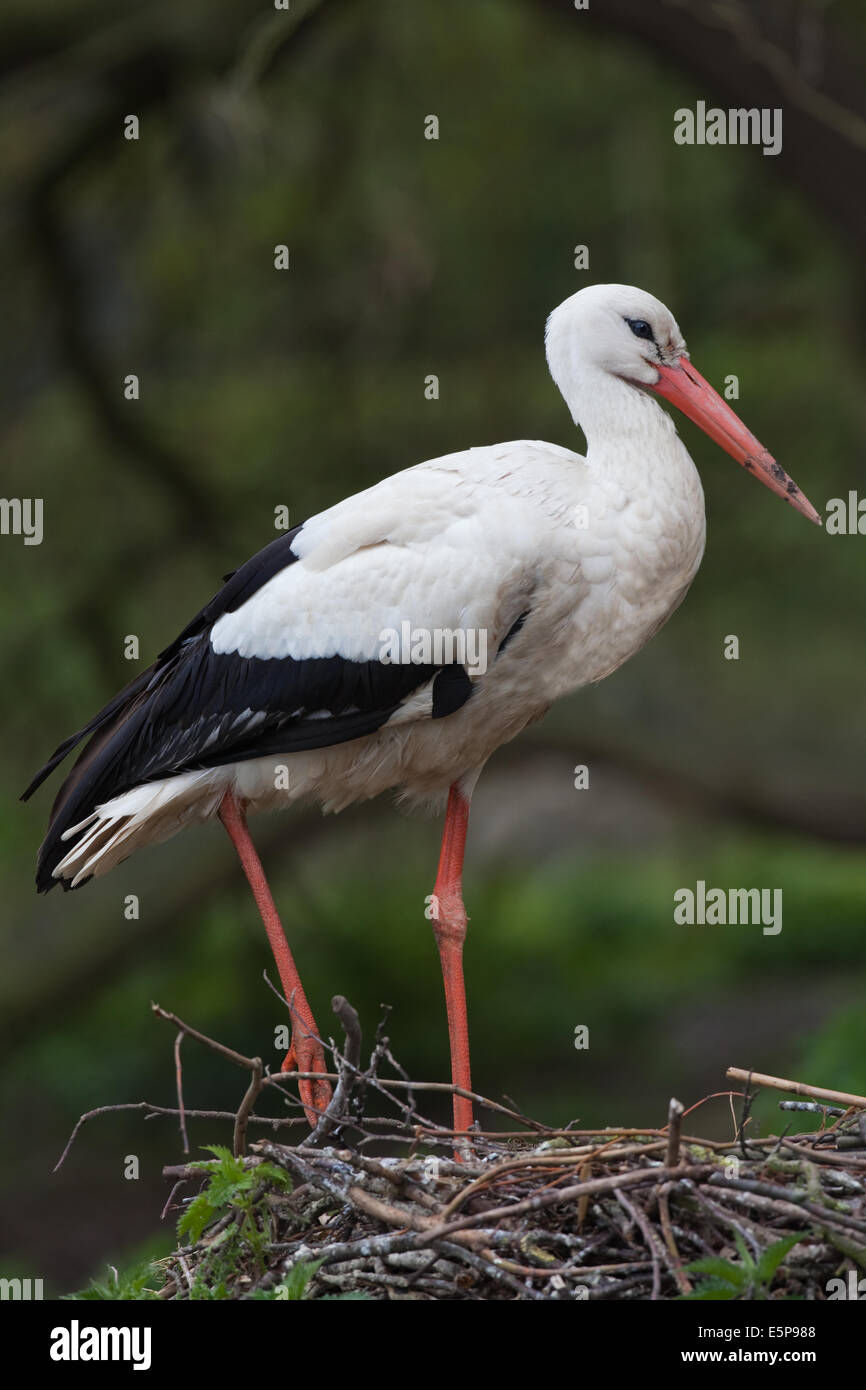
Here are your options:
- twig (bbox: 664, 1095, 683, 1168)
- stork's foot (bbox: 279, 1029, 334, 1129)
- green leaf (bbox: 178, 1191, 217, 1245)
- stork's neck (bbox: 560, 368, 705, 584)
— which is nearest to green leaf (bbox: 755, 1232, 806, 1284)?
twig (bbox: 664, 1095, 683, 1168)

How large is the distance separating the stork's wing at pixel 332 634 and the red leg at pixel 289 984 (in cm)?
25

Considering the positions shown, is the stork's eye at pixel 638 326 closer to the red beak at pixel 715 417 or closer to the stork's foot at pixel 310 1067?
the red beak at pixel 715 417

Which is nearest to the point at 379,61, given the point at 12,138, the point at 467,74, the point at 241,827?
the point at 467,74

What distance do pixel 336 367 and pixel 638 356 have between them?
3.59m

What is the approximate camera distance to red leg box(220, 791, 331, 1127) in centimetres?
488

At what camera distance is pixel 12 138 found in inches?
303

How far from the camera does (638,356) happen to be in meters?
4.99

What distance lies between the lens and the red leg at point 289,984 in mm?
4875

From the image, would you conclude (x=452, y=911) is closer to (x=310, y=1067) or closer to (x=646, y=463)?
(x=310, y=1067)

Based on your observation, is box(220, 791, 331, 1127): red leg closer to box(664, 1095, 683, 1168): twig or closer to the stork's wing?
the stork's wing

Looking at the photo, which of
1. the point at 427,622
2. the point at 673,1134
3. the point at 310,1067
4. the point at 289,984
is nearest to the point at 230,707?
the point at 427,622

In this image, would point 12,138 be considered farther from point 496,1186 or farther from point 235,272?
point 496,1186

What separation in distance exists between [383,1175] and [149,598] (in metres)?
4.93

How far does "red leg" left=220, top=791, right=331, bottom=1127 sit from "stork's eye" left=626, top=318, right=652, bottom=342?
1.60 meters
